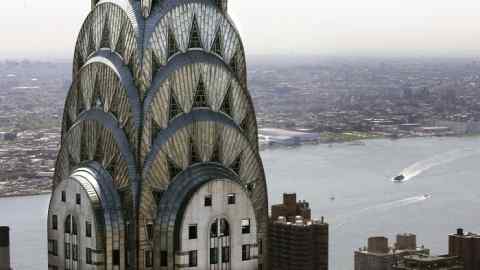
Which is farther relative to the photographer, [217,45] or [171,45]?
[217,45]

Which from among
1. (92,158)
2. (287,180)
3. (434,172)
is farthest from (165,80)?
(434,172)

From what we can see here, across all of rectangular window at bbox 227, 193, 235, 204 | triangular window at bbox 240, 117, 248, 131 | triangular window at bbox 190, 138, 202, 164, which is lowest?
rectangular window at bbox 227, 193, 235, 204

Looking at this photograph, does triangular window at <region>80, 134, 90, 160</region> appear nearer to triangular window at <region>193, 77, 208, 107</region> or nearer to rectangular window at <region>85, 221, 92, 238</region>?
rectangular window at <region>85, 221, 92, 238</region>

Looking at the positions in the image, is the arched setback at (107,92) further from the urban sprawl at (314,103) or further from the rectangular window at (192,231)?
the urban sprawl at (314,103)

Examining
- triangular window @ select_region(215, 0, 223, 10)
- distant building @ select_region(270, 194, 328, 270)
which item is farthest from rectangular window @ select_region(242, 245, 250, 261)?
distant building @ select_region(270, 194, 328, 270)

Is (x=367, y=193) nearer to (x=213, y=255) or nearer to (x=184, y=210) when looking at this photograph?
(x=213, y=255)

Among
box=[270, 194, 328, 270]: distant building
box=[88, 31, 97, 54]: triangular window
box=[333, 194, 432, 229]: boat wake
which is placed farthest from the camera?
box=[333, 194, 432, 229]: boat wake

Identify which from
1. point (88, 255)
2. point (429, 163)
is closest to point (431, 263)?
point (88, 255)
